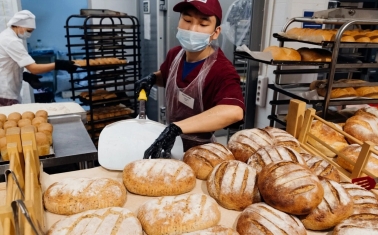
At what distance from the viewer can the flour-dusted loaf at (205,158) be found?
1.29 m

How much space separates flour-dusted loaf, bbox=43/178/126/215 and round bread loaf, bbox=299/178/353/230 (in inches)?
26.7

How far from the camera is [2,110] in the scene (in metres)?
2.46

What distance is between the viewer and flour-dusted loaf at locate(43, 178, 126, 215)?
3.43 ft

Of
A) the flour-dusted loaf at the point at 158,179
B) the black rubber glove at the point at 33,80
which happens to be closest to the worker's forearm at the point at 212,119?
the flour-dusted loaf at the point at 158,179

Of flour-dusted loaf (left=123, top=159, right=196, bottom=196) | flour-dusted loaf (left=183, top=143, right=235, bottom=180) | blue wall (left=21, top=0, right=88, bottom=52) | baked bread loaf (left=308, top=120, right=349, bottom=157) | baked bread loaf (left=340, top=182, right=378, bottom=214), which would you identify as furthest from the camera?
blue wall (left=21, top=0, right=88, bottom=52)

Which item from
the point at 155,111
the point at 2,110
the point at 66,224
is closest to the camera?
the point at 66,224

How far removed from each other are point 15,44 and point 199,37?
2228mm

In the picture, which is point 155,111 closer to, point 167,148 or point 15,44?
point 15,44

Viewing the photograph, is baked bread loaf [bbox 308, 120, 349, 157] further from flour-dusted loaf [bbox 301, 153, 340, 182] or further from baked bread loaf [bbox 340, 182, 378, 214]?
baked bread loaf [bbox 340, 182, 378, 214]

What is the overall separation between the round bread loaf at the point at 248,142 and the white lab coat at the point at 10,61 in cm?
Result: 264

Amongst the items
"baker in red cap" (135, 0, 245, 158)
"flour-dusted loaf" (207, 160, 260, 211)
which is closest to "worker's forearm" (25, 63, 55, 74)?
"baker in red cap" (135, 0, 245, 158)

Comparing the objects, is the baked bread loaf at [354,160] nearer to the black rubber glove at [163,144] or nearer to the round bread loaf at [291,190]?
the round bread loaf at [291,190]

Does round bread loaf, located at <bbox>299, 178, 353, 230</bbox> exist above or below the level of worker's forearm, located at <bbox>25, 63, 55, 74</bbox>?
below

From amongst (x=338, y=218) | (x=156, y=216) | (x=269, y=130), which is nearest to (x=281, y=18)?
(x=269, y=130)
